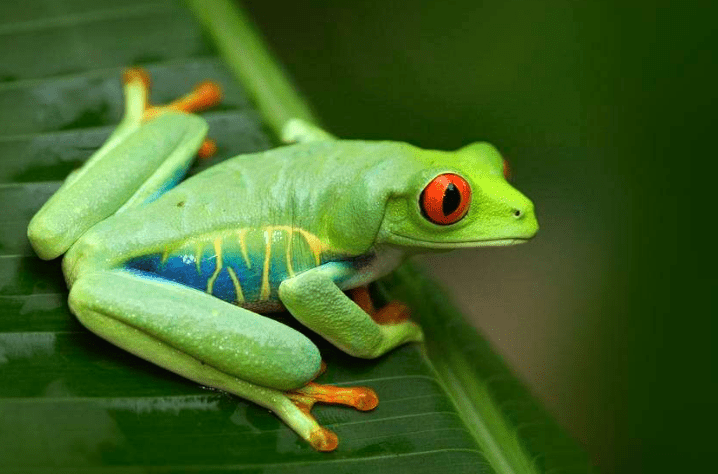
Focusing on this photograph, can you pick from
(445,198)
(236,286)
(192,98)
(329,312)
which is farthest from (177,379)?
(192,98)

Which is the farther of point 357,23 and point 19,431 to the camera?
point 357,23

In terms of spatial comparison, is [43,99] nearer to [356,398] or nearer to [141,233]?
[141,233]

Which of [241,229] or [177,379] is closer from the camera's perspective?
[177,379]

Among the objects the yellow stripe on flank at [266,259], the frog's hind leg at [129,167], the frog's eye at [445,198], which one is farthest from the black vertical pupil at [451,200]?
the frog's hind leg at [129,167]

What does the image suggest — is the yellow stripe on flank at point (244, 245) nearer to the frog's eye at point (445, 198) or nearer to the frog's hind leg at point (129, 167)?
the frog's hind leg at point (129, 167)

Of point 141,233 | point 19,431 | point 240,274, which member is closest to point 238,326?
point 240,274

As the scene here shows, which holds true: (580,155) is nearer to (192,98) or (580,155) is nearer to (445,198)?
(445,198)

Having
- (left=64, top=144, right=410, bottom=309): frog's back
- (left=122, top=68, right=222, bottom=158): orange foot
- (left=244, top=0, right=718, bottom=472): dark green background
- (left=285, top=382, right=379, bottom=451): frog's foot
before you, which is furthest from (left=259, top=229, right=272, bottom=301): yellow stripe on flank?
(left=244, top=0, right=718, bottom=472): dark green background

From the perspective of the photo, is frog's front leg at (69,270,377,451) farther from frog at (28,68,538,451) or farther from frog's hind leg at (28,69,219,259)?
frog's hind leg at (28,69,219,259)
